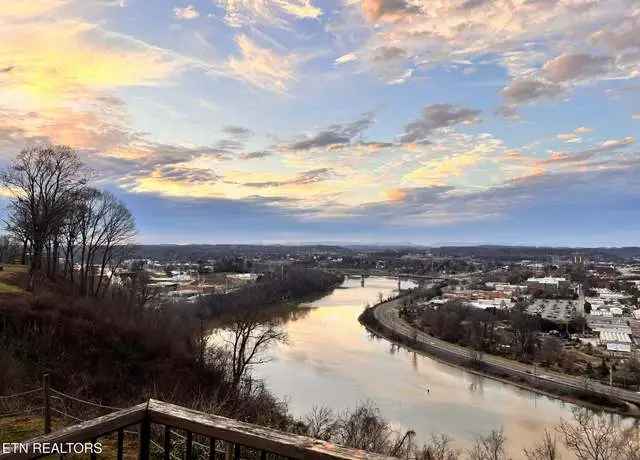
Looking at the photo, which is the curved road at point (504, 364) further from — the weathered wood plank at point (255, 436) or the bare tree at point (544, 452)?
the weathered wood plank at point (255, 436)

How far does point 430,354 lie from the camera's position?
3008 cm

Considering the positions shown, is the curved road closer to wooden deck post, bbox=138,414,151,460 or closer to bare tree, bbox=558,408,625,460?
bare tree, bbox=558,408,625,460

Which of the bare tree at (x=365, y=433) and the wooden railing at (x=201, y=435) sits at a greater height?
the wooden railing at (x=201, y=435)

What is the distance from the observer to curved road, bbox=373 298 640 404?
22344mm

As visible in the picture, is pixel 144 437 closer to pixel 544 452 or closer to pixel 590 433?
pixel 544 452

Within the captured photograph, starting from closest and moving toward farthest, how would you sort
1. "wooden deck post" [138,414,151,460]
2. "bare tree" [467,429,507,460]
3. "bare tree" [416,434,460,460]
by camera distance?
Result: 1. "wooden deck post" [138,414,151,460]
2. "bare tree" [416,434,460,460]
3. "bare tree" [467,429,507,460]

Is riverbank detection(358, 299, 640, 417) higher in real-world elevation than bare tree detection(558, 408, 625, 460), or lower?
lower

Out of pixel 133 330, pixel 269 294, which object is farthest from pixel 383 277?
pixel 133 330

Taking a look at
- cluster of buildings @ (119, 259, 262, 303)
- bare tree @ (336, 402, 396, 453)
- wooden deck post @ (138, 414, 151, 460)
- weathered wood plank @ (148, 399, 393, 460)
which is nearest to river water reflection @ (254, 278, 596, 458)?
bare tree @ (336, 402, 396, 453)

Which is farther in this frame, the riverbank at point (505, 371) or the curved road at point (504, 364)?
the curved road at point (504, 364)

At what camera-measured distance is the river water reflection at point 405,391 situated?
17.1 meters

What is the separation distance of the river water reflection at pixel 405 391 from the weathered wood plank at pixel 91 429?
15213mm

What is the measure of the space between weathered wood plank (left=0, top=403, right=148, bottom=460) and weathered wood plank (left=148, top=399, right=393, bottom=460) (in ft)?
0.20

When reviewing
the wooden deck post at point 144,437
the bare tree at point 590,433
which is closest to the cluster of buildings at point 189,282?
the bare tree at point 590,433
